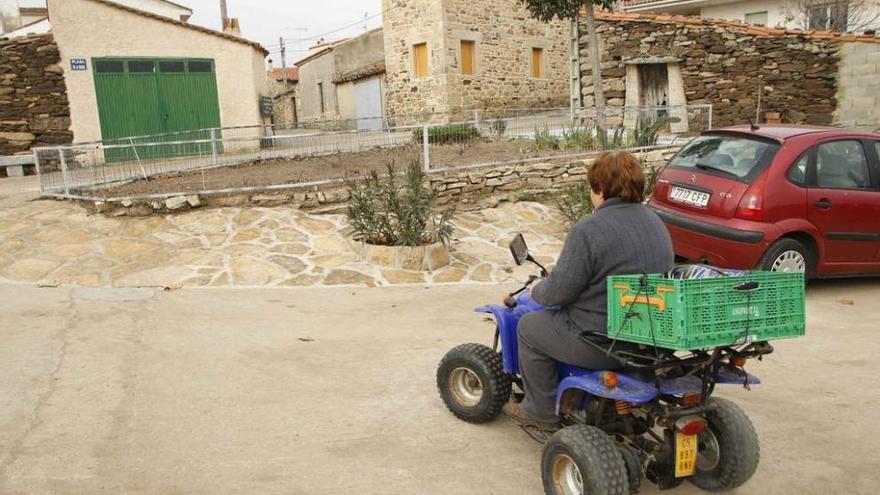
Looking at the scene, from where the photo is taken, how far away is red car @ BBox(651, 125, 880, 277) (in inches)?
245

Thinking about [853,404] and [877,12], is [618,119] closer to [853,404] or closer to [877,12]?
[853,404]

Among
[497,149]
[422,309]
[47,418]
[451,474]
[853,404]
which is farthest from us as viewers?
[497,149]

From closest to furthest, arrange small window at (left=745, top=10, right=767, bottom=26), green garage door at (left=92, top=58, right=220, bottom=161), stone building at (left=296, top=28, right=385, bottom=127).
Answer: green garage door at (left=92, top=58, right=220, bottom=161)
small window at (left=745, top=10, right=767, bottom=26)
stone building at (left=296, top=28, right=385, bottom=127)

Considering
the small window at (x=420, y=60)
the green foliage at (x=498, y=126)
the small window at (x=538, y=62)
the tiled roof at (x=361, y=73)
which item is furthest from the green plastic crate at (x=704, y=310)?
the tiled roof at (x=361, y=73)

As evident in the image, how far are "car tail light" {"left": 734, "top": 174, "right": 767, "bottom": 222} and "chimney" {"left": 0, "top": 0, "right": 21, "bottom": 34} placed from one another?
2459 cm

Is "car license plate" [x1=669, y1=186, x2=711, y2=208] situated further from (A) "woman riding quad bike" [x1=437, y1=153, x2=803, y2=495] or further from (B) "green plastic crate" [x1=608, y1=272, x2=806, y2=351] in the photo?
(B) "green plastic crate" [x1=608, y1=272, x2=806, y2=351]

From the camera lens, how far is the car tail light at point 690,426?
2824 millimetres

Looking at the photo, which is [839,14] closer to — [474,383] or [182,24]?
[182,24]

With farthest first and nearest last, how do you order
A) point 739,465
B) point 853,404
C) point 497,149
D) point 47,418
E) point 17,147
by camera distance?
point 17,147
point 497,149
point 853,404
point 47,418
point 739,465

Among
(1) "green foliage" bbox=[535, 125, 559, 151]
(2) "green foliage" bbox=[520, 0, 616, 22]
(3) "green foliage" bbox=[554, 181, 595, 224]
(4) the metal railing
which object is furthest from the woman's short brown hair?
(2) "green foliage" bbox=[520, 0, 616, 22]

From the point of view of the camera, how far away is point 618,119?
1373 cm

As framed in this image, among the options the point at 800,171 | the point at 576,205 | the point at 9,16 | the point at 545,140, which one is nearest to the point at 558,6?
the point at 545,140

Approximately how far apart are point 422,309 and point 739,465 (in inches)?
145

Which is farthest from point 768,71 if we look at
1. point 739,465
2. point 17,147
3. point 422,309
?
point 17,147
